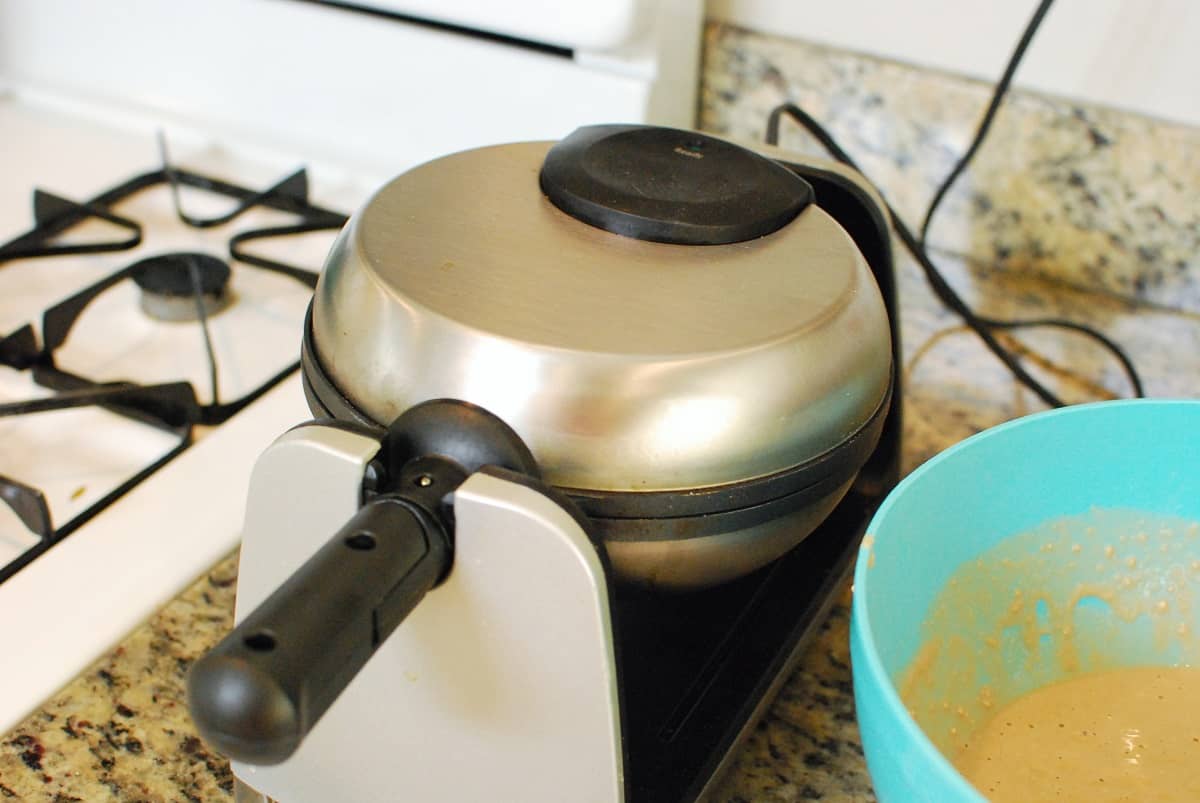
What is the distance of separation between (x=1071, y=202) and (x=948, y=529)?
1.23 ft

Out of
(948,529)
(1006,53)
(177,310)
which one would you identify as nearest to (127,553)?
(177,310)

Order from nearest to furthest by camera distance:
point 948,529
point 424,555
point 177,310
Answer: point 424,555 < point 948,529 < point 177,310

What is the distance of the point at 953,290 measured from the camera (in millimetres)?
708

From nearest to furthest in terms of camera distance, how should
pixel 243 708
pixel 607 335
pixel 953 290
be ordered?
pixel 243 708, pixel 607 335, pixel 953 290

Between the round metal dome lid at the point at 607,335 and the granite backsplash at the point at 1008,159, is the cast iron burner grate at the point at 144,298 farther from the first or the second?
the granite backsplash at the point at 1008,159

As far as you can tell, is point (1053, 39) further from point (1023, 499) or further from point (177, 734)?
point (177, 734)

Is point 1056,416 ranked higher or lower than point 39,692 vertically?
higher

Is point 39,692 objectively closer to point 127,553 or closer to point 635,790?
point 127,553

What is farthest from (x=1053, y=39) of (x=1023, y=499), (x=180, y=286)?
(x=180, y=286)

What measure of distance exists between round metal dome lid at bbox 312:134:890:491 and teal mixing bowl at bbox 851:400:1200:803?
37mm

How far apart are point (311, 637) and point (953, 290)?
555mm

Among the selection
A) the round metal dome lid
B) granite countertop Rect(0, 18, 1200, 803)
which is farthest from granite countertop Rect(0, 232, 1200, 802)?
the round metal dome lid

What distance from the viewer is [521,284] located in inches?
14.1

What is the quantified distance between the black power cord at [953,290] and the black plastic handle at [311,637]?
1.33 feet
